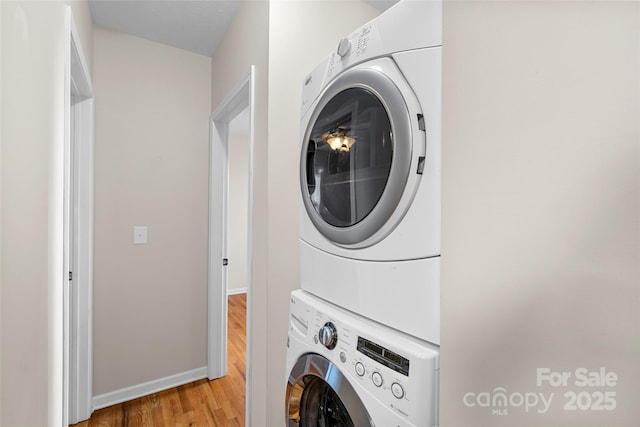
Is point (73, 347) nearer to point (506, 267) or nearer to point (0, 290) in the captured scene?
point (0, 290)

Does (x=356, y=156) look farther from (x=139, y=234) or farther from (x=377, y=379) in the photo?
(x=139, y=234)

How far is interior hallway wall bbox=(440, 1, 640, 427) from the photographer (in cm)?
34

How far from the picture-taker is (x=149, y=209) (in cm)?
223

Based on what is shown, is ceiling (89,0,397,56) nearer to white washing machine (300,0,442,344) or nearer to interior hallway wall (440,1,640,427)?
white washing machine (300,0,442,344)

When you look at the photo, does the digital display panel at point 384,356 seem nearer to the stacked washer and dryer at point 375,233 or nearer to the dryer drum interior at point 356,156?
the stacked washer and dryer at point 375,233

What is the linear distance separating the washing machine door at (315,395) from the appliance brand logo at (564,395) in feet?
1.52

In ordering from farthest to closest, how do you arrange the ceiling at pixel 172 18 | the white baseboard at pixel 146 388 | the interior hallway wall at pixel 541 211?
the white baseboard at pixel 146 388 < the ceiling at pixel 172 18 < the interior hallway wall at pixel 541 211

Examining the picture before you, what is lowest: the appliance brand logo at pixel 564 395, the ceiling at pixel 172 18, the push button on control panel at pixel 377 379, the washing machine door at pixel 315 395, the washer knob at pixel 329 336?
the washing machine door at pixel 315 395

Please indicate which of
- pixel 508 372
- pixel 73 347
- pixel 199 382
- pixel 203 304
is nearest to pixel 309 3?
pixel 508 372

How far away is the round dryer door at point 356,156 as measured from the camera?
2.40ft

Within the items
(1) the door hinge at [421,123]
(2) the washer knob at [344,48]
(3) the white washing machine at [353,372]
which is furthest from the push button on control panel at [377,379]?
(2) the washer knob at [344,48]

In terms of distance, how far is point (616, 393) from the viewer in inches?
13.3

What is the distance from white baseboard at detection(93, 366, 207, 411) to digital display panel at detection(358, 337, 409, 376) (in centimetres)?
213

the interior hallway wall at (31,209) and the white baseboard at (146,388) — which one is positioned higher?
the interior hallway wall at (31,209)
